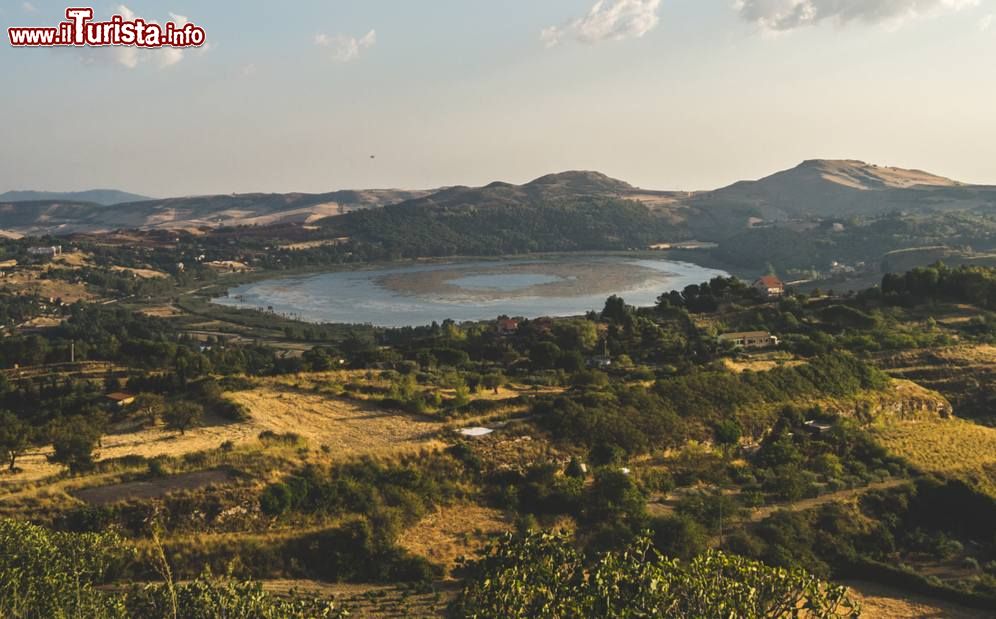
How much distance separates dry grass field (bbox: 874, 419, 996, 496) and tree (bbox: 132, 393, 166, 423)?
33.3 metres

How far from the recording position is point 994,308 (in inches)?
2452

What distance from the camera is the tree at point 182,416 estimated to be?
30734 millimetres

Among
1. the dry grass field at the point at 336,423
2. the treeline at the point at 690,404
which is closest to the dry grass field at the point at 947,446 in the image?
the treeline at the point at 690,404

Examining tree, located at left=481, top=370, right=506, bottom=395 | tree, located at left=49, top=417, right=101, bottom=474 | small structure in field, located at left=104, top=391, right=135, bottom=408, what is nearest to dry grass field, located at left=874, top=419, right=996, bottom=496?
tree, located at left=481, top=370, right=506, bottom=395

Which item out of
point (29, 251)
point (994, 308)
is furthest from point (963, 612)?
point (29, 251)

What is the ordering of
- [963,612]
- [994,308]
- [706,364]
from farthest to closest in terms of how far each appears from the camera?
[994,308] < [706,364] < [963,612]

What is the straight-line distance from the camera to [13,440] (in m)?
26.7

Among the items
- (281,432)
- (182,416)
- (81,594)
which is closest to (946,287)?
(281,432)

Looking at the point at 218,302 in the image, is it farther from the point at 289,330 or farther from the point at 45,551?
the point at 45,551

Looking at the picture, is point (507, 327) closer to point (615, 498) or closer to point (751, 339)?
point (751, 339)

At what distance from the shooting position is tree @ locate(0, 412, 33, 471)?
2627 cm

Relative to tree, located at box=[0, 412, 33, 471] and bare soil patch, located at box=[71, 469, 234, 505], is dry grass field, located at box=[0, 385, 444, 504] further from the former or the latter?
bare soil patch, located at box=[71, 469, 234, 505]

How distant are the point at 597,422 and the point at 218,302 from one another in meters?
118

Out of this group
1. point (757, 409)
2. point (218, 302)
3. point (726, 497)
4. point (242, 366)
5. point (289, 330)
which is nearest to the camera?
point (726, 497)
